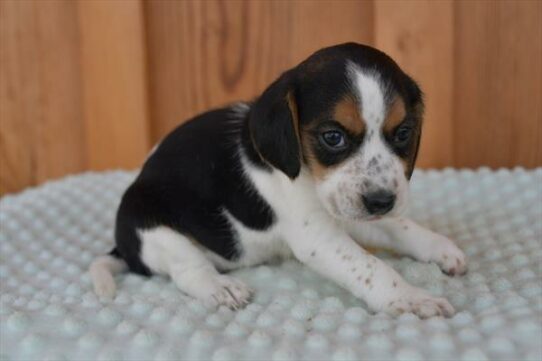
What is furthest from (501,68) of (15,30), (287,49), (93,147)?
(15,30)

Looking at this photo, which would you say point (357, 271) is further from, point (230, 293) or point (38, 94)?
point (38, 94)

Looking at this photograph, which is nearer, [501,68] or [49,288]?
[49,288]

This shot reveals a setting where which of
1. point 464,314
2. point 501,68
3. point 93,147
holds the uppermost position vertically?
point 501,68

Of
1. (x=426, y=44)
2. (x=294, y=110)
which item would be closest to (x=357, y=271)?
(x=294, y=110)

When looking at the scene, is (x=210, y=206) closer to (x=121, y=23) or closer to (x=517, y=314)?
(x=517, y=314)

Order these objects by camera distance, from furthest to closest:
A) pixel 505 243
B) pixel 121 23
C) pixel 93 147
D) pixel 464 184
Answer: pixel 93 147
pixel 121 23
pixel 464 184
pixel 505 243

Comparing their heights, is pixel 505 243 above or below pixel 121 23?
below

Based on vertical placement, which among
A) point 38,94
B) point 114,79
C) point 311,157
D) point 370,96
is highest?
point 370,96
